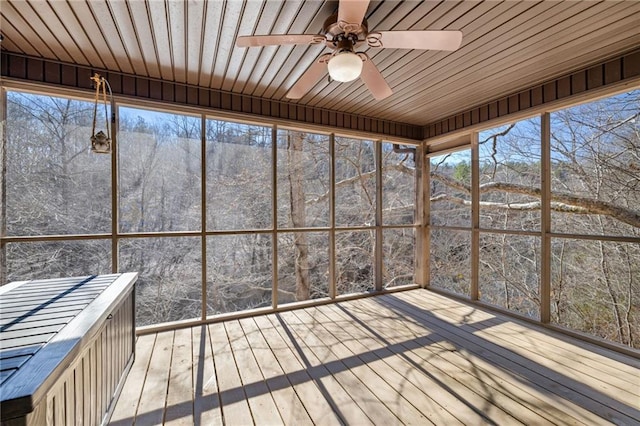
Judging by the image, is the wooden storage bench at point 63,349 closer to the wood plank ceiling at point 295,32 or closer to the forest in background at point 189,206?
the forest in background at point 189,206

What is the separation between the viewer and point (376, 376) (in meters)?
2.40

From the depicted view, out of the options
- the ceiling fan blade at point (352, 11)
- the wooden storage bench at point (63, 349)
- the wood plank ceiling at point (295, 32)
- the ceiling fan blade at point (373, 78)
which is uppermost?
the wood plank ceiling at point (295, 32)

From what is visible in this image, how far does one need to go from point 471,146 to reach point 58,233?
5467 mm

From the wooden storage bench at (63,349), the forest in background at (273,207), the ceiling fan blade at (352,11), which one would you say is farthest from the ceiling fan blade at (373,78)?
the wooden storage bench at (63,349)

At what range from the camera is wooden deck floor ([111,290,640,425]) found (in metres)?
1.96

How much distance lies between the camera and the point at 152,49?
2.59m

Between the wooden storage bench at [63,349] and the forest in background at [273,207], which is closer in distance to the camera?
the wooden storage bench at [63,349]

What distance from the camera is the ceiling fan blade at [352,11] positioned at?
150 cm

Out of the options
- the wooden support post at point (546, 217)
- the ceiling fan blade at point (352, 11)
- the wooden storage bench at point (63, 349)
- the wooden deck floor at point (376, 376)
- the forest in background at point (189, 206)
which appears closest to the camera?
the wooden storage bench at point (63, 349)

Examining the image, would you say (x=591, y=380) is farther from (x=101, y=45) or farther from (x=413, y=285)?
(x=101, y=45)

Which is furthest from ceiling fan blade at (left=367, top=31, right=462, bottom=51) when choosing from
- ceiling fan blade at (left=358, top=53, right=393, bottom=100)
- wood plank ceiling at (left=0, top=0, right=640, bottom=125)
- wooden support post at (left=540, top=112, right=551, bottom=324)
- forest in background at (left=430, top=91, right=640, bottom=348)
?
forest in background at (left=430, top=91, right=640, bottom=348)

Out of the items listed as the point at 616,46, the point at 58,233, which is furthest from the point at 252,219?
the point at 616,46

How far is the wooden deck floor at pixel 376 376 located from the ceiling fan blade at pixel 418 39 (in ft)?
8.20

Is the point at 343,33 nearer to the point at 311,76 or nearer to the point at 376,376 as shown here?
the point at 311,76
